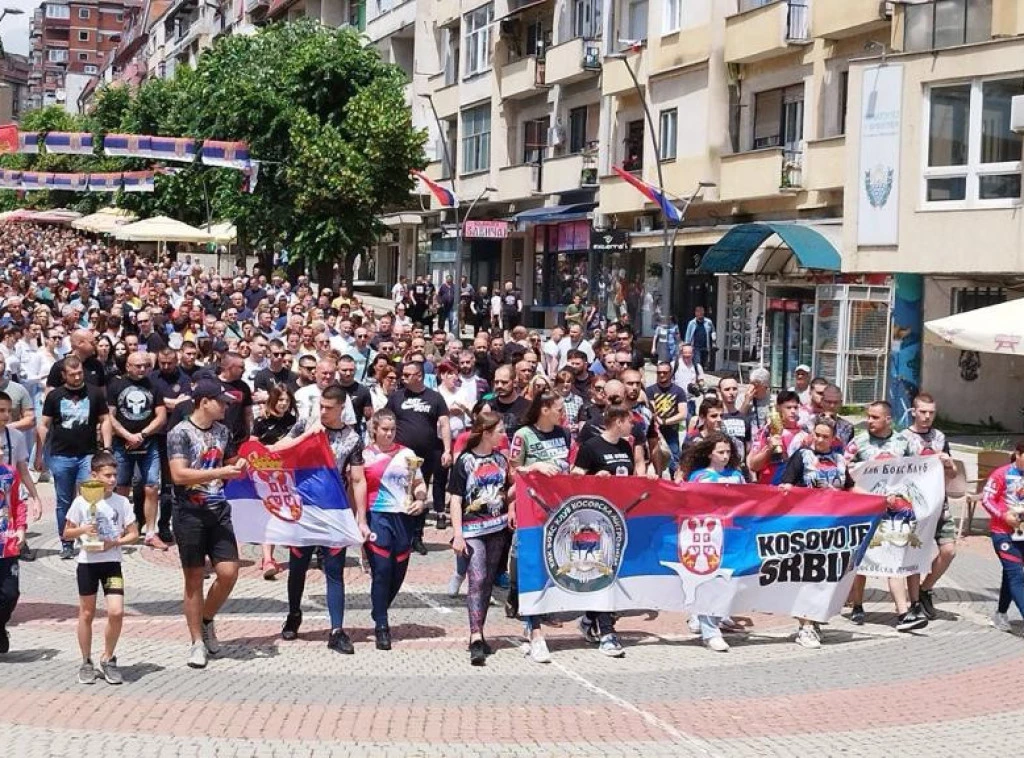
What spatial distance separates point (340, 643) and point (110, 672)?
169 centimetres

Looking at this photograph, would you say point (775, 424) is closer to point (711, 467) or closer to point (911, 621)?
point (711, 467)

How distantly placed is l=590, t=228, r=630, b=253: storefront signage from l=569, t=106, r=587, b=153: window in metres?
3.46

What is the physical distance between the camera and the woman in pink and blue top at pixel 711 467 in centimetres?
1092

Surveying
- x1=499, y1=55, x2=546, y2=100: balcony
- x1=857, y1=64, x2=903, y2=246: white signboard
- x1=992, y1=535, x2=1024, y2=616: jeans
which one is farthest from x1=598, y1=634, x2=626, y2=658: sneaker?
x1=499, y1=55, x2=546, y2=100: balcony

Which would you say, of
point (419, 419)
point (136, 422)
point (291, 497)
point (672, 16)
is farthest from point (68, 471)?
point (672, 16)

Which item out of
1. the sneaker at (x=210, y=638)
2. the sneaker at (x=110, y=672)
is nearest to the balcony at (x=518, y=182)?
the sneaker at (x=210, y=638)

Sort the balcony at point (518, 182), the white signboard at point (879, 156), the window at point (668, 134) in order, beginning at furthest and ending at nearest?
1. the balcony at point (518, 182)
2. the window at point (668, 134)
3. the white signboard at point (879, 156)

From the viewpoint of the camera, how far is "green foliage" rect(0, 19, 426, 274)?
4494cm

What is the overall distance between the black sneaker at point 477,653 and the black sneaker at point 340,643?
0.85 metres

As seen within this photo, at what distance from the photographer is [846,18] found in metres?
29.6

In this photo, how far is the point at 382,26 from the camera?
2322 inches

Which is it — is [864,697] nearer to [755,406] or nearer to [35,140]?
[755,406]

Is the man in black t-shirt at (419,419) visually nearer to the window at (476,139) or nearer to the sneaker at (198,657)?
the sneaker at (198,657)

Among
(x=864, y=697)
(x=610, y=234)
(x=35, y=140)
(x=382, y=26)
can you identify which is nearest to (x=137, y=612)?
(x=864, y=697)
